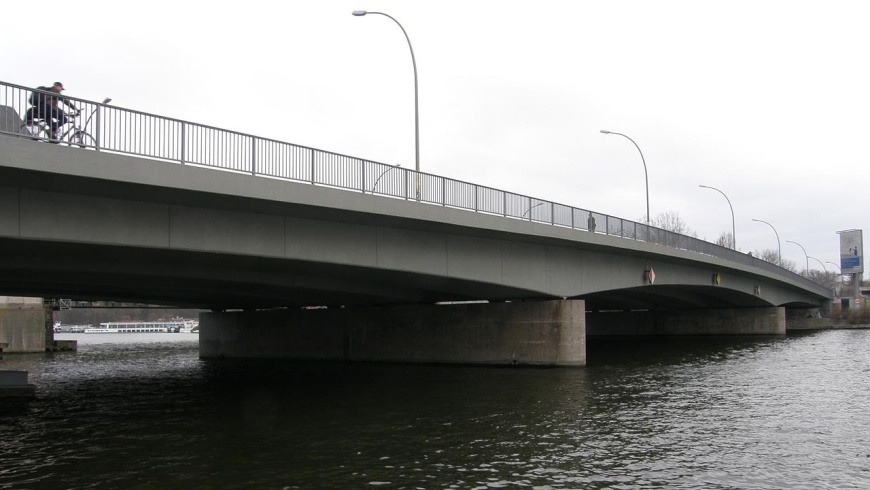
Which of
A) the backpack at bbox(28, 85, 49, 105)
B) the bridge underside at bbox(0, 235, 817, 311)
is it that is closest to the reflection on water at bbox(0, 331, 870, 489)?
the bridge underside at bbox(0, 235, 817, 311)

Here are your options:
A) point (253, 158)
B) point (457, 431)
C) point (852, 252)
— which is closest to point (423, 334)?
point (253, 158)

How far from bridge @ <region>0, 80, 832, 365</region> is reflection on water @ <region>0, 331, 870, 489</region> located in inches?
148

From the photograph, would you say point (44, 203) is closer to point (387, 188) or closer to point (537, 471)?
point (387, 188)

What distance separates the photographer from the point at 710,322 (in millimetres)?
60344

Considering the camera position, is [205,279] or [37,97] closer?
[37,97]

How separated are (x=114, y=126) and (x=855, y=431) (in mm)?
16854

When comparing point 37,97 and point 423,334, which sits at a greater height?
point 37,97

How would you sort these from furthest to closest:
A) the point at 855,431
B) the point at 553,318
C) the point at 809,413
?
the point at 553,318, the point at 809,413, the point at 855,431

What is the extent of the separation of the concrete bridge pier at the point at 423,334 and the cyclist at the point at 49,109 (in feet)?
65.8

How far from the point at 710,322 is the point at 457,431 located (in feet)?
164

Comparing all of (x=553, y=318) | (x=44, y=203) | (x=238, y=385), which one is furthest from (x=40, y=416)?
(x=553, y=318)

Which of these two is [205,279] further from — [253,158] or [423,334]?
[423,334]

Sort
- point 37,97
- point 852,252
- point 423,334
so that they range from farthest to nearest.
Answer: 1. point 852,252
2. point 423,334
3. point 37,97

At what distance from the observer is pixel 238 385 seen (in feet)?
90.1
